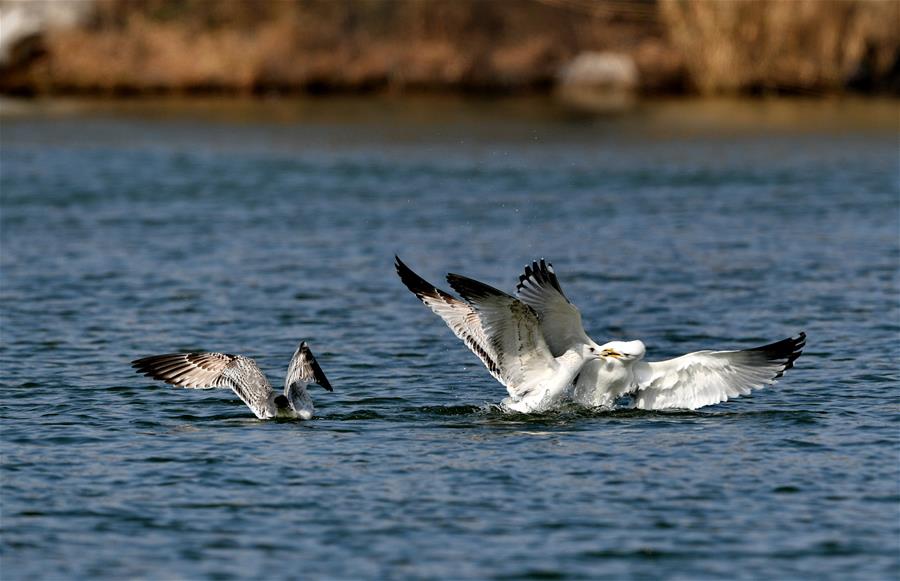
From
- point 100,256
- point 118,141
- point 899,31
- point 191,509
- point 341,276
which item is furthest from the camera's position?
point 899,31

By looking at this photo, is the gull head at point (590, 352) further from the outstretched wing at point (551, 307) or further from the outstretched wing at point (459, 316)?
the outstretched wing at point (459, 316)

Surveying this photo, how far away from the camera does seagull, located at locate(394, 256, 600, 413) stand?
36.8 feet

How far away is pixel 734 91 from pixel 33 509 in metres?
31.5

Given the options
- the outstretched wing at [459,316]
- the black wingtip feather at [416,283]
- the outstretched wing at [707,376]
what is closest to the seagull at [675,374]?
the outstretched wing at [707,376]

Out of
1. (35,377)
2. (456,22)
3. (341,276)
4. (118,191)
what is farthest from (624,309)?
(456,22)

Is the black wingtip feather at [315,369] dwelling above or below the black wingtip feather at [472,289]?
below

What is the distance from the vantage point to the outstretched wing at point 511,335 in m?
11.1

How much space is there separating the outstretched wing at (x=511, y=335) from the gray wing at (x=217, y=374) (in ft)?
5.25

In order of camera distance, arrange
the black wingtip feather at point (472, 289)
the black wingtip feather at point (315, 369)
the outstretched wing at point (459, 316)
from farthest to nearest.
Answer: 1. the outstretched wing at point (459, 316)
2. the black wingtip feather at point (472, 289)
3. the black wingtip feather at point (315, 369)

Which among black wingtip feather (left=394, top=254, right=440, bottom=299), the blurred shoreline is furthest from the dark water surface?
the blurred shoreline

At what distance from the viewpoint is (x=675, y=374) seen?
11703 mm

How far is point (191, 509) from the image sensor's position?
937cm

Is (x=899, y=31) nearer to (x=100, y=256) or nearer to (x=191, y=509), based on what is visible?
(x=100, y=256)

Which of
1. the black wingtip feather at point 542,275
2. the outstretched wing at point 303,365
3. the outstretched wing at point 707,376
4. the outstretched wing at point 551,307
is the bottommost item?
the outstretched wing at point 707,376
